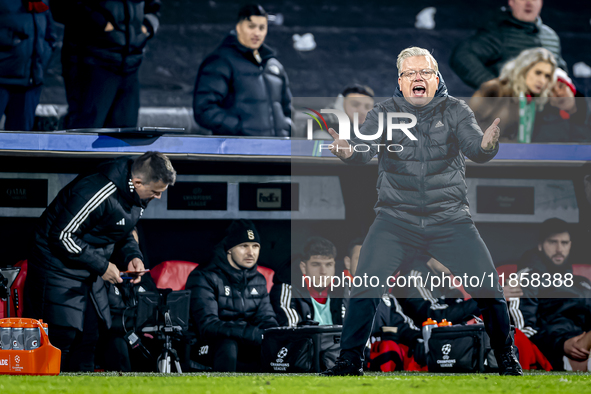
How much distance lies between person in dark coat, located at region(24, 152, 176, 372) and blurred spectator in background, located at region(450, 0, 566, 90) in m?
2.83

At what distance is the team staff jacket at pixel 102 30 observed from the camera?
5762 millimetres

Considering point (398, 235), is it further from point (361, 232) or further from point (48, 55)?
point (48, 55)

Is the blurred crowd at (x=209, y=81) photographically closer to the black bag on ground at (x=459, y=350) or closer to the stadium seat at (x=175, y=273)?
the stadium seat at (x=175, y=273)

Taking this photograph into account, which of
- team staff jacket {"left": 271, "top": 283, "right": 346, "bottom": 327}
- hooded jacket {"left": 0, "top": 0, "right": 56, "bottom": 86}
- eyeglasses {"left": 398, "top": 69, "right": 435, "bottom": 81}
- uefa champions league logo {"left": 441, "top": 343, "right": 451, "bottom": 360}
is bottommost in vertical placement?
uefa champions league logo {"left": 441, "top": 343, "right": 451, "bottom": 360}

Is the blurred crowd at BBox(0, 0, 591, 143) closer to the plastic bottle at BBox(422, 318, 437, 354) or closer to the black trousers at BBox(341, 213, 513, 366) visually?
the plastic bottle at BBox(422, 318, 437, 354)

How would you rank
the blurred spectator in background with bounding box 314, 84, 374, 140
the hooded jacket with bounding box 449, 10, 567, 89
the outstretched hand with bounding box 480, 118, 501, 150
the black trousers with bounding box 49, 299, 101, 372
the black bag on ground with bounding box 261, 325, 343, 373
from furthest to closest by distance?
the hooded jacket with bounding box 449, 10, 567, 89 → the blurred spectator in background with bounding box 314, 84, 374, 140 → the black trousers with bounding box 49, 299, 101, 372 → the black bag on ground with bounding box 261, 325, 343, 373 → the outstretched hand with bounding box 480, 118, 501, 150

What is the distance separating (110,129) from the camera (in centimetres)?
561

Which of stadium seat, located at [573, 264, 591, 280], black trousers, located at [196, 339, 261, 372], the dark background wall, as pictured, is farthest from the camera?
the dark background wall

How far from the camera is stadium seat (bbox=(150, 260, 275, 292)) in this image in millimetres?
5840

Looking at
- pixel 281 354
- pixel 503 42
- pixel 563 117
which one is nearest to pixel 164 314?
pixel 281 354

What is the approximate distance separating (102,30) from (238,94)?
1.14m

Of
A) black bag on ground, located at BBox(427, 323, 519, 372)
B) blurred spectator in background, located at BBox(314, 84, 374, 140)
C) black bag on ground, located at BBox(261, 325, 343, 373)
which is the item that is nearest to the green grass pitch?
black bag on ground, located at BBox(261, 325, 343, 373)

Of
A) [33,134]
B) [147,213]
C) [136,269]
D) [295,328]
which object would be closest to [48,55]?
[33,134]

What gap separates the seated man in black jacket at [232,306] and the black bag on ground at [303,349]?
34cm
